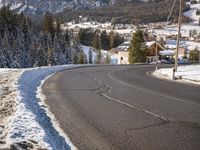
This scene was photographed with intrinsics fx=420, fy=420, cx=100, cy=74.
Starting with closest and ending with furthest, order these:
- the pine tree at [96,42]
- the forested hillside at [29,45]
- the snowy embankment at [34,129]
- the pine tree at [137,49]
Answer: the snowy embankment at [34,129]
the pine tree at [137,49]
the forested hillside at [29,45]
the pine tree at [96,42]

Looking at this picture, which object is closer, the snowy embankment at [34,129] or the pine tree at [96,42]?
the snowy embankment at [34,129]

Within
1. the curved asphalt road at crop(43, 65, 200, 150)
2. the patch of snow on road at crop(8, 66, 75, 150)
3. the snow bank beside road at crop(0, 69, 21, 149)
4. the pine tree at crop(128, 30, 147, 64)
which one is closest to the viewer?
the patch of snow on road at crop(8, 66, 75, 150)

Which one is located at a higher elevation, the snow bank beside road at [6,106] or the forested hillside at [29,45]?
the snow bank beside road at [6,106]

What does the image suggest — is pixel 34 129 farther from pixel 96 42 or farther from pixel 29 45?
pixel 96 42

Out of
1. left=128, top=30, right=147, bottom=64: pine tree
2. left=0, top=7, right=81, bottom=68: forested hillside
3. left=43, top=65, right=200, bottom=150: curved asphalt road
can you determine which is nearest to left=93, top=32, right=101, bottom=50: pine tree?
left=0, top=7, right=81, bottom=68: forested hillside

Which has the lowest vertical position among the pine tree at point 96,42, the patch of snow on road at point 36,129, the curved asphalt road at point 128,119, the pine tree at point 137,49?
the pine tree at point 96,42

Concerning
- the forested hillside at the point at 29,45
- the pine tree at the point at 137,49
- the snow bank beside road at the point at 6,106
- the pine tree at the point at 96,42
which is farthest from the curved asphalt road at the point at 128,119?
the pine tree at the point at 96,42

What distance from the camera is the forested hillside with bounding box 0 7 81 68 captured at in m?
86.7

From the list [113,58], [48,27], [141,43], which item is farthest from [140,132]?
[113,58]

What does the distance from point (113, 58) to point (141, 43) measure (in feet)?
208

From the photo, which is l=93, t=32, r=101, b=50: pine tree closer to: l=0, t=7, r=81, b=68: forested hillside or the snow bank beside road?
l=0, t=7, r=81, b=68: forested hillside

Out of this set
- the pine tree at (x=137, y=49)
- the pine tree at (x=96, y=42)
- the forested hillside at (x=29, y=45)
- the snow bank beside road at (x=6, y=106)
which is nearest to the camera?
the snow bank beside road at (x=6, y=106)

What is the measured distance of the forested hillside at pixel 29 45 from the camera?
86.7 meters

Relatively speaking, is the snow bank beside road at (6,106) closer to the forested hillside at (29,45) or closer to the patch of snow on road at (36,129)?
the patch of snow on road at (36,129)
